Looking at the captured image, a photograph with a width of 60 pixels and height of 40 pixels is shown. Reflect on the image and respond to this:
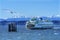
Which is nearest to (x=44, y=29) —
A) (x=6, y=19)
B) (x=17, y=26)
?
(x=17, y=26)

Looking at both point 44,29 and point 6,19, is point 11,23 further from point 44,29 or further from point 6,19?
point 44,29

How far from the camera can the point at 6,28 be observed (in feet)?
14.5

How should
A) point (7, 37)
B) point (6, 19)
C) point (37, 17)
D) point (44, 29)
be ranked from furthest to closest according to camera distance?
1. point (7, 37)
2. point (44, 29)
3. point (37, 17)
4. point (6, 19)

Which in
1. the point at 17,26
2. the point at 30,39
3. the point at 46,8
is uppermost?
the point at 46,8

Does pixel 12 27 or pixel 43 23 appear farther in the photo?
pixel 43 23

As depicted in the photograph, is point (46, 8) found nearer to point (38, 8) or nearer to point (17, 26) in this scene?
point (38, 8)

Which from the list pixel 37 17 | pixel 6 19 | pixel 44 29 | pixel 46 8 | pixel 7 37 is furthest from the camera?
pixel 7 37

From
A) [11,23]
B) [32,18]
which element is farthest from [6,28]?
[32,18]

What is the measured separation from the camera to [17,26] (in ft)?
14.9

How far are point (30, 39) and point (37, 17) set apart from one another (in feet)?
3.44

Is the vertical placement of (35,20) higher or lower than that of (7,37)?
higher

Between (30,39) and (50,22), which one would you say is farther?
(30,39)

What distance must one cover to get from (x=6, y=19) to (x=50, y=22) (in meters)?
0.96

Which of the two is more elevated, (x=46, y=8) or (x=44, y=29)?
(x=46, y=8)
